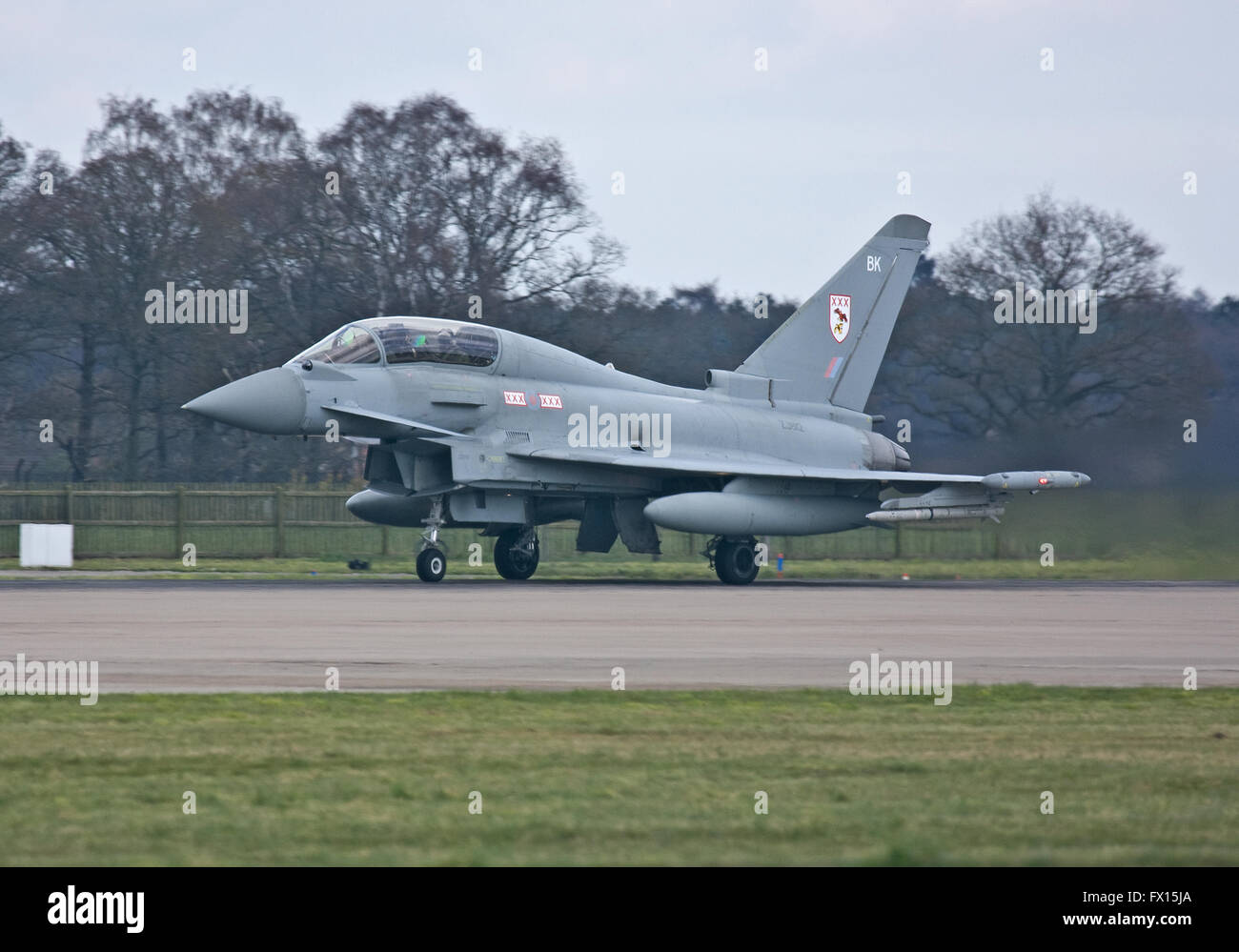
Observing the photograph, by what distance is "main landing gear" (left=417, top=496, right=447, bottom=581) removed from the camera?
2380cm

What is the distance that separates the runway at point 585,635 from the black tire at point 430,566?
1.66 metres

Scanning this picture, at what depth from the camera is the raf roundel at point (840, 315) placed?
29.5m

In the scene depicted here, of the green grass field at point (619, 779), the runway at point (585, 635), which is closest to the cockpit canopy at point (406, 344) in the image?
the runway at point (585, 635)

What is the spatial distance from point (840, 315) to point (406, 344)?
9.53 meters

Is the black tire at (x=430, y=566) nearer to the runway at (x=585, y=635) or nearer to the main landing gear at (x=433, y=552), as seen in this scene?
the main landing gear at (x=433, y=552)

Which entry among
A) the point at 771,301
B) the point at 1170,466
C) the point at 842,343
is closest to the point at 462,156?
the point at 771,301

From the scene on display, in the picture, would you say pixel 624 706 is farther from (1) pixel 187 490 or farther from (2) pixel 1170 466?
(1) pixel 187 490

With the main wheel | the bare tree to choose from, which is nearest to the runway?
the main wheel

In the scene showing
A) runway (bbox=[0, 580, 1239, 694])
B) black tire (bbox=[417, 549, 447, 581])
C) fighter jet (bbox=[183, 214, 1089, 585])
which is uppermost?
fighter jet (bbox=[183, 214, 1089, 585])

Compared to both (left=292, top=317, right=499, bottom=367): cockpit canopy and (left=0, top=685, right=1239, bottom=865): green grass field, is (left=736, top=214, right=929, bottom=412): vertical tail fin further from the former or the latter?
(left=0, top=685, right=1239, bottom=865): green grass field

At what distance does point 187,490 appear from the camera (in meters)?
33.8

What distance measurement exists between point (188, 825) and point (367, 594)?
14.2 metres

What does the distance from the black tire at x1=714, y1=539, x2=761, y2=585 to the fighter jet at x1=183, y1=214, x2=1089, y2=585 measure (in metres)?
0.03

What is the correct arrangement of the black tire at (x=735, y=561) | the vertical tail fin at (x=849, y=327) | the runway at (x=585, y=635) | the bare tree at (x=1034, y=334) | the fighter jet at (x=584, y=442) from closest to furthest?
the runway at (x=585, y=635)
the fighter jet at (x=584, y=442)
the black tire at (x=735, y=561)
the vertical tail fin at (x=849, y=327)
the bare tree at (x=1034, y=334)
